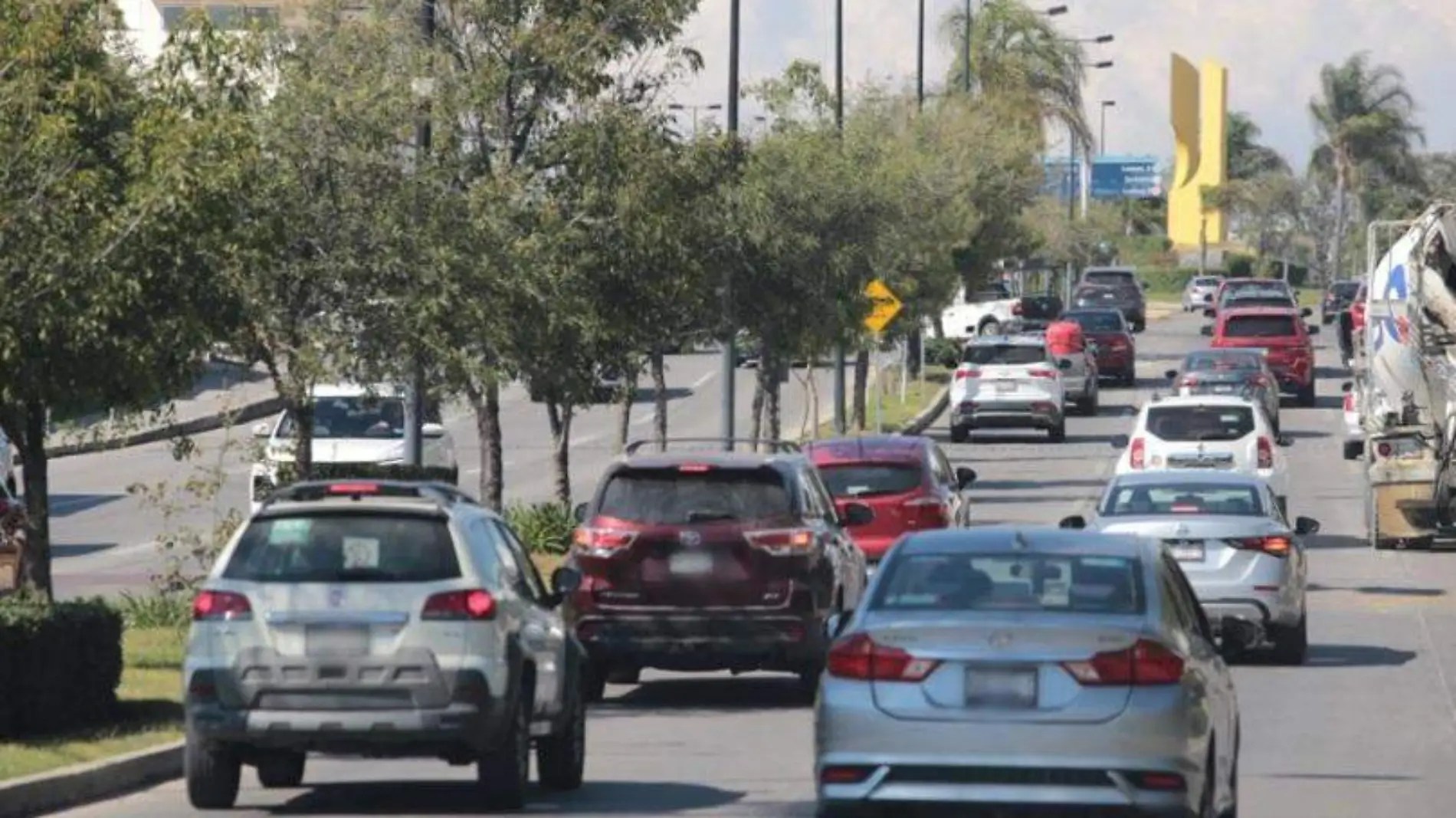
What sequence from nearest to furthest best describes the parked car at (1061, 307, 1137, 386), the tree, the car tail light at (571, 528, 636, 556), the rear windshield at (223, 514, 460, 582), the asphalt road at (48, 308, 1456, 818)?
the rear windshield at (223, 514, 460, 582), the asphalt road at (48, 308, 1456, 818), the tree, the car tail light at (571, 528, 636, 556), the parked car at (1061, 307, 1137, 386)

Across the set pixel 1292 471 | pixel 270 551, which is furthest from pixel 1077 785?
pixel 1292 471

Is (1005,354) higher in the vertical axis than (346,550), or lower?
lower

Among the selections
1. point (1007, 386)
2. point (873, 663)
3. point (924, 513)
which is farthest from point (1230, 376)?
point (873, 663)

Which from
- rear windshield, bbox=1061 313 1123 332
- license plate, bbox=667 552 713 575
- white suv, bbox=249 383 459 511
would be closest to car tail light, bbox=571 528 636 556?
license plate, bbox=667 552 713 575

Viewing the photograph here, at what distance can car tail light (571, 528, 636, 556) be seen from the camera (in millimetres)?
→ 20906

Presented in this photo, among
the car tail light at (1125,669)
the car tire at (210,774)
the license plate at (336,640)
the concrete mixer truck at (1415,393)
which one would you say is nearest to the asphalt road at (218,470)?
the car tire at (210,774)

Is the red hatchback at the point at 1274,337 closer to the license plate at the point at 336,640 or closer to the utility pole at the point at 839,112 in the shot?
the utility pole at the point at 839,112

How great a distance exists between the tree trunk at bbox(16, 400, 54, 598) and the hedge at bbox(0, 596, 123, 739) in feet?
12.9

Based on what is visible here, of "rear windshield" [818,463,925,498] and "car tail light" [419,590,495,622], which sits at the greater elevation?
"car tail light" [419,590,495,622]

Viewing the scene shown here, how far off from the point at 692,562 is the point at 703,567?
3.4 inches

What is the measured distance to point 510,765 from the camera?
50.3 feet

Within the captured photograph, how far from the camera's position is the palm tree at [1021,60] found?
91.5 m

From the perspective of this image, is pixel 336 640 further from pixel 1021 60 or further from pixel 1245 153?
pixel 1245 153

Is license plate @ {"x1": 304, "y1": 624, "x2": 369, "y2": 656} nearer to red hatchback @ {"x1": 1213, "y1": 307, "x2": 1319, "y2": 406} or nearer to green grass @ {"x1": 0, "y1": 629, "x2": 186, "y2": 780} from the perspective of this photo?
green grass @ {"x1": 0, "y1": 629, "x2": 186, "y2": 780}
